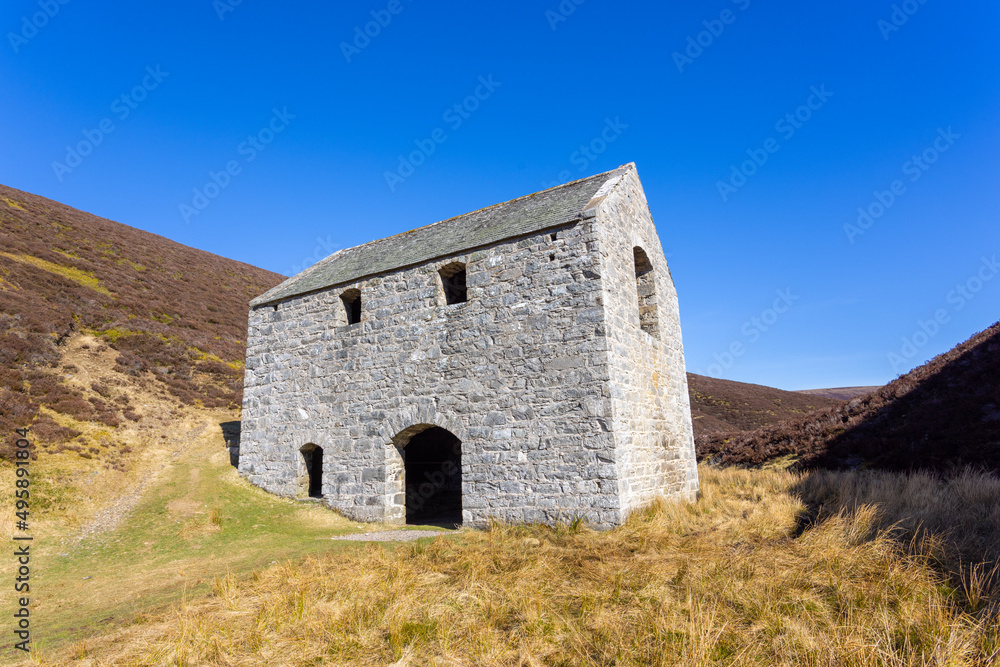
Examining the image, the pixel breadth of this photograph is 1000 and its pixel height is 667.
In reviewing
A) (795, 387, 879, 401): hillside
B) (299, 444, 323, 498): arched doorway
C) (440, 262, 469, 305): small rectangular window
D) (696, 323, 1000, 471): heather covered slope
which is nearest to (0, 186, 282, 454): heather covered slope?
(299, 444, 323, 498): arched doorway

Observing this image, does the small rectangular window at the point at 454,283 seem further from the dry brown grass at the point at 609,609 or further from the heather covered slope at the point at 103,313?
the heather covered slope at the point at 103,313

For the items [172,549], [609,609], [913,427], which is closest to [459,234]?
[172,549]

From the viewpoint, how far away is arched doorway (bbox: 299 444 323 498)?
1319 centimetres

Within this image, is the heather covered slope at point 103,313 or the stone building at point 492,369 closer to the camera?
the stone building at point 492,369

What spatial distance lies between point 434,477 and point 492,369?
20.5ft

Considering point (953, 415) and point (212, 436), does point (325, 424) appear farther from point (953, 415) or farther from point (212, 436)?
point (953, 415)

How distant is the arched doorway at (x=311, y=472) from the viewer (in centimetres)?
1319

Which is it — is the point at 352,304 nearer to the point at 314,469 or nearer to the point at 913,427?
the point at 314,469

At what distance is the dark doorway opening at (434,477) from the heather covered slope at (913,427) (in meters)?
10.1

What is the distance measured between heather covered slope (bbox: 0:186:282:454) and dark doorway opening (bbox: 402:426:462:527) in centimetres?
913

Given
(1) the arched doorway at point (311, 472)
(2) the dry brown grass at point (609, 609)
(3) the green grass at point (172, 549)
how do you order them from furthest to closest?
(1) the arched doorway at point (311, 472) < (3) the green grass at point (172, 549) < (2) the dry brown grass at point (609, 609)

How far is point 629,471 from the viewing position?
945cm

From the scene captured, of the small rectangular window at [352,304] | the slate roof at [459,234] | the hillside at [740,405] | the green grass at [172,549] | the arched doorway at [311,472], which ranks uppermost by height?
the slate roof at [459,234]

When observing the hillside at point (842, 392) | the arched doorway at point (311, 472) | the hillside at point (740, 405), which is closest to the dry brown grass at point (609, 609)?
the arched doorway at point (311, 472)
